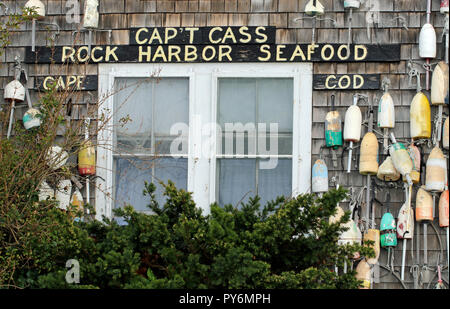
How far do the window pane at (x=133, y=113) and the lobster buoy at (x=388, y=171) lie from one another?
2.11m

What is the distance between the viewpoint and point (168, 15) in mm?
8773

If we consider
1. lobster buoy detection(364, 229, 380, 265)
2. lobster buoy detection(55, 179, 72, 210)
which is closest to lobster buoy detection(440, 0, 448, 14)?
lobster buoy detection(364, 229, 380, 265)

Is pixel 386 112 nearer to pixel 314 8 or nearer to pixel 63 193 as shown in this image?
pixel 314 8

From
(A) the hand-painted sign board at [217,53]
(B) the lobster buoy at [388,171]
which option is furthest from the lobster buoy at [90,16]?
(B) the lobster buoy at [388,171]

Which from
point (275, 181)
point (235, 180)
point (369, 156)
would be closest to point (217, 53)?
point (235, 180)

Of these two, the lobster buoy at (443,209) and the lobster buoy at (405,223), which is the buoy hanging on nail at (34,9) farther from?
the lobster buoy at (443,209)

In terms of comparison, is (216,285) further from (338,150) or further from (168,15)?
(168,15)

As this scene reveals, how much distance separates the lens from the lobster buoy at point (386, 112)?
8375 millimetres

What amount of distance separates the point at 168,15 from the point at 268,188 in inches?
73.2

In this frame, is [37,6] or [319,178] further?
[37,6]

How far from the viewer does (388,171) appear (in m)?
8.33

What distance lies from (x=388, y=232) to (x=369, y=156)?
0.69m

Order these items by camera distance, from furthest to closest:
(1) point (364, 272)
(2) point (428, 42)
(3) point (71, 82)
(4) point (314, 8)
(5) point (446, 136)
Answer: (3) point (71, 82) → (4) point (314, 8) → (2) point (428, 42) → (5) point (446, 136) → (1) point (364, 272)

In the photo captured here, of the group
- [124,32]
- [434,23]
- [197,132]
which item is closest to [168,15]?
[124,32]
